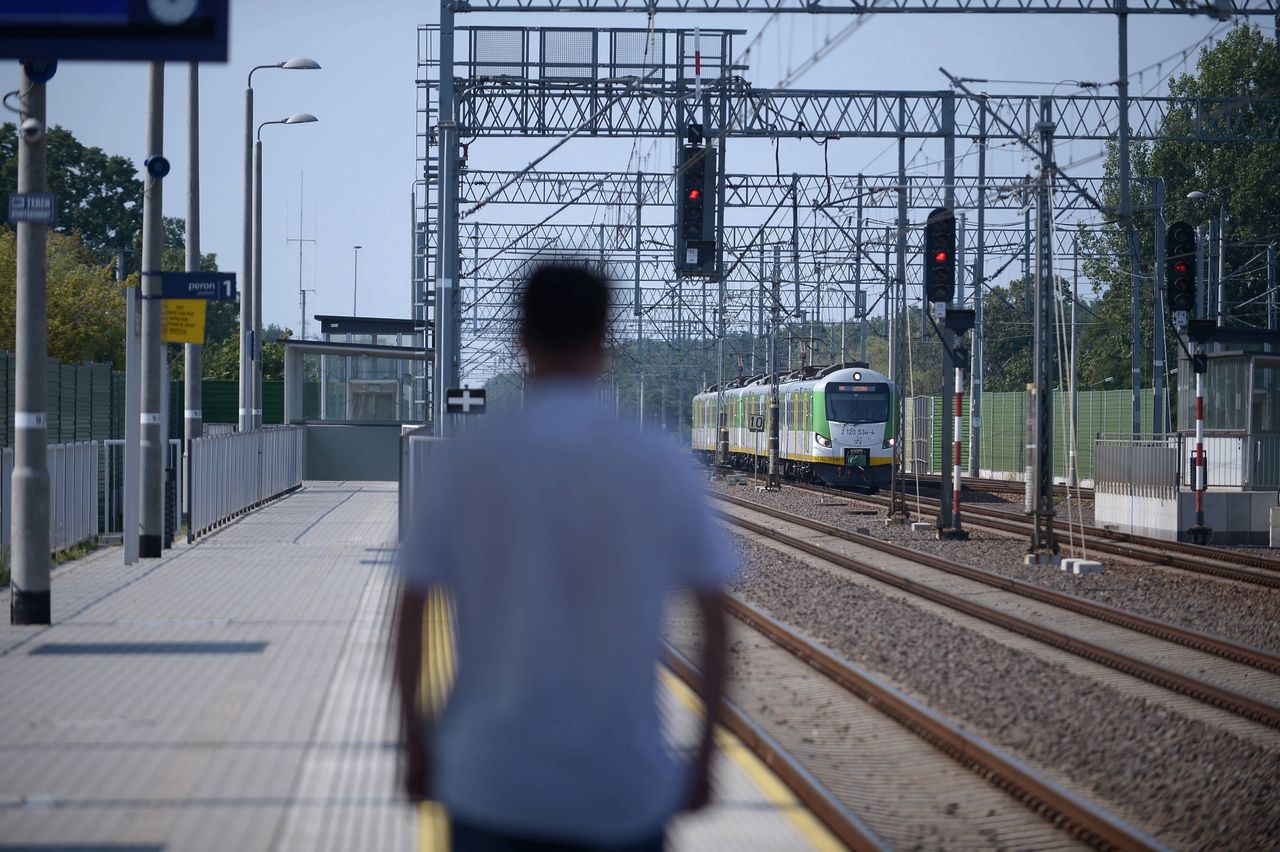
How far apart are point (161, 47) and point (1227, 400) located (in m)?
22.4

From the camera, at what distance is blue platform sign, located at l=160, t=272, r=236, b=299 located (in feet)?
56.7

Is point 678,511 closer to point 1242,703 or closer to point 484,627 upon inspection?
point 484,627

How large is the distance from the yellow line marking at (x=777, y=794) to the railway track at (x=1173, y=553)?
11.2 meters

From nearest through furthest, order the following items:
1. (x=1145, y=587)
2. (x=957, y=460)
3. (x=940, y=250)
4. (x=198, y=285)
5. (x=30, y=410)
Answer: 1. (x=30, y=410)
2. (x=198, y=285)
3. (x=1145, y=587)
4. (x=957, y=460)
5. (x=940, y=250)

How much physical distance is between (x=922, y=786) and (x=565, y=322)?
5410 millimetres

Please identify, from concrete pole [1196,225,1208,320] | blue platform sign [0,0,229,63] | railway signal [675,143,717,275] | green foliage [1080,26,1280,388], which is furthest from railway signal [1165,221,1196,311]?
green foliage [1080,26,1280,388]

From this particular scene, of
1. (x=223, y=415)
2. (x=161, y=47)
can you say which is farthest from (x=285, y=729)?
(x=223, y=415)

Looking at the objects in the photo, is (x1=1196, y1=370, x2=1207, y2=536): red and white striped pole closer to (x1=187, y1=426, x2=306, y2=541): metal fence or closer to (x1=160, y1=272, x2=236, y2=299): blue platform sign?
(x1=160, y1=272, x2=236, y2=299): blue platform sign

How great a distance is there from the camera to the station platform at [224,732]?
6570 mm

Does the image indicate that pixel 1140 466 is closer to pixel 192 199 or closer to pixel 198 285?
pixel 192 199

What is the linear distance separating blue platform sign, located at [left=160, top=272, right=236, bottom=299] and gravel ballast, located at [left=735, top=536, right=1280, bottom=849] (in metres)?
7.22

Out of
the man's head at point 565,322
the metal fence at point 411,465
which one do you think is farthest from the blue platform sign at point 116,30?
the metal fence at point 411,465

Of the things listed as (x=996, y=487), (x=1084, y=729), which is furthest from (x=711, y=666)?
(x=996, y=487)

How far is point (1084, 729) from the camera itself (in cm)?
968
